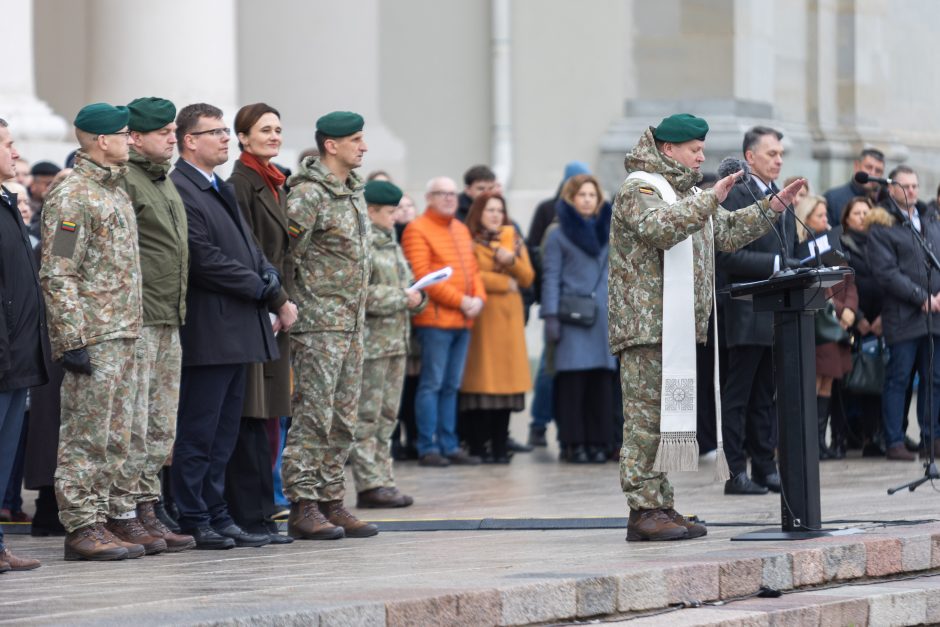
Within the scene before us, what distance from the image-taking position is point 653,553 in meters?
7.54

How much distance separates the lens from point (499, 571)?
690 centimetres

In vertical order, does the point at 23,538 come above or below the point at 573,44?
below

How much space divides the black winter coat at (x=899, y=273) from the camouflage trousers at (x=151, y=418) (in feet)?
19.3

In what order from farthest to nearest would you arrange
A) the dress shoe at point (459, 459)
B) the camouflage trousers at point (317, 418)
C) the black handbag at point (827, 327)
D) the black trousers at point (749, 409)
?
the dress shoe at point (459, 459) < the black handbag at point (827, 327) < the black trousers at point (749, 409) < the camouflage trousers at point (317, 418)

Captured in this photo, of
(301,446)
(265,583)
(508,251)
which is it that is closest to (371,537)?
(301,446)

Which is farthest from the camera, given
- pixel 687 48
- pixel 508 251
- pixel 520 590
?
pixel 687 48

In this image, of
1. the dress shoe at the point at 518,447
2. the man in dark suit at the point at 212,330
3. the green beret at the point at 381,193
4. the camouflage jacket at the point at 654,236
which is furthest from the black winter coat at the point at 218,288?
the dress shoe at the point at 518,447

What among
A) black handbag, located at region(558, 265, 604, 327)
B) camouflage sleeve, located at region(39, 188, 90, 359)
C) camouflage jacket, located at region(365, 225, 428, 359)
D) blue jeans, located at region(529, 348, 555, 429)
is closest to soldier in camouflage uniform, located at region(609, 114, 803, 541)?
camouflage sleeve, located at region(39, 188, 90, 359)

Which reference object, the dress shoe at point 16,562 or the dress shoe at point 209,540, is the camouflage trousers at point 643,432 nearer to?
the dress shoe at point 209,540

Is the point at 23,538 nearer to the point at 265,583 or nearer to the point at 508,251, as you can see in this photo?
the point at 265,583

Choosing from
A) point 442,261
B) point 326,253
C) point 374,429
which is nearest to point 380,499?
point 374,429

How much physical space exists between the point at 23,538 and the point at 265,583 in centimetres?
266

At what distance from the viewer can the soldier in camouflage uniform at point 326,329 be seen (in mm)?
8625

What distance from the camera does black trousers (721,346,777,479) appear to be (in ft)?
34.6
